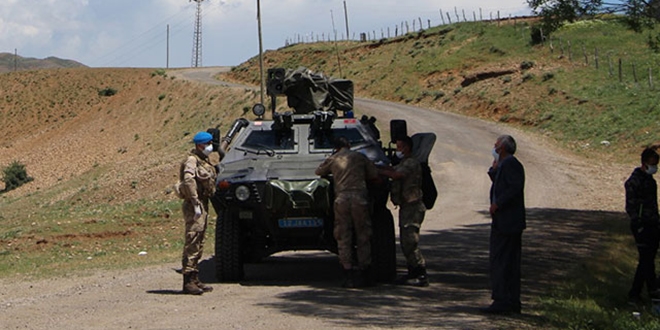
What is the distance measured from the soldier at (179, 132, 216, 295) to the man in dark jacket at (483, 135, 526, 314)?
10.7ft

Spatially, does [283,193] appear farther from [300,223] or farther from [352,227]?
[352,227]

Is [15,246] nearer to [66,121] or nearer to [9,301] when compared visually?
[9,301]

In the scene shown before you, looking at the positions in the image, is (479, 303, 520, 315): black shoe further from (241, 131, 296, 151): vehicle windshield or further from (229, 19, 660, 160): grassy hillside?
(229, 19, 660, 160): grassy hillside

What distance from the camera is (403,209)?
10.7 metres

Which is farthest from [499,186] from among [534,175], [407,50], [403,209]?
[407,50]

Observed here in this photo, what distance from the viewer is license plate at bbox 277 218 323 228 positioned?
35.1 feet

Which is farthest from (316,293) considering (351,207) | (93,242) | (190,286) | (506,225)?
(93,242)

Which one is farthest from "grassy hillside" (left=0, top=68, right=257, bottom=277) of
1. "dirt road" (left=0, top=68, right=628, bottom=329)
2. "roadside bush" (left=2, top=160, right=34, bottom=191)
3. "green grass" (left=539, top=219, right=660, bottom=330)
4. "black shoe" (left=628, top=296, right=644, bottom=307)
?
"black shoe" (left=628, top=296, right=644, bottom=307)

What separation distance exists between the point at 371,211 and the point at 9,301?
426 cm

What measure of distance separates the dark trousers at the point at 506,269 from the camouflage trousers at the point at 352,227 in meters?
1.91

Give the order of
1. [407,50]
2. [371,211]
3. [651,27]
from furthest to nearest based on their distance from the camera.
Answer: [407,50], [651,27], [371,211]

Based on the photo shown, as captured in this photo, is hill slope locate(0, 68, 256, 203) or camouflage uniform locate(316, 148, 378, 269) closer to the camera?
camouflage uniform locate(316, 148, 378, 269)

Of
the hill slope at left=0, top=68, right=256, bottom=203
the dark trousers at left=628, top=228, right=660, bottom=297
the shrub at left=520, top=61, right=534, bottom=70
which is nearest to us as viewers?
the dark trousers at left=628, top=228, right=660, bottom=297

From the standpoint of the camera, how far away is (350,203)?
10.4m
